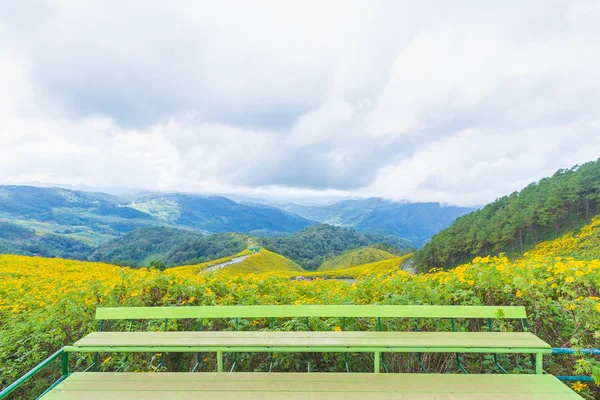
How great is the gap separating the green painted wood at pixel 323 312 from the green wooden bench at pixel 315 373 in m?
0.01

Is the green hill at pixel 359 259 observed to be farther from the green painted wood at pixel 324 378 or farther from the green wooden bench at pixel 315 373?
the green painted wood at pixel 324 378

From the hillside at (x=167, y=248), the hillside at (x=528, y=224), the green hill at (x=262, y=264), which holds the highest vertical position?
the hillside at (x=528, y=224)

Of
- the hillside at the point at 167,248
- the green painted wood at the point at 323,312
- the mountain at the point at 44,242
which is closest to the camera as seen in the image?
the green painted wood at the point at 323,312

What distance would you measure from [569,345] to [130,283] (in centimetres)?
661

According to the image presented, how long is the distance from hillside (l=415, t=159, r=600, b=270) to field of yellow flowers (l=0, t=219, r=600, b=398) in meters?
50.7

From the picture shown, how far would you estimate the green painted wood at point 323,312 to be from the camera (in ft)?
12.0

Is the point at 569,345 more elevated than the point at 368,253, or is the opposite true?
the point at 569,345

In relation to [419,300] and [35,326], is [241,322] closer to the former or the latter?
[419,300]

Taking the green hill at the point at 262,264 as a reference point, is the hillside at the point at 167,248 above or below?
below

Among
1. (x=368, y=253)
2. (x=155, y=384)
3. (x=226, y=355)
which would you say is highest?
(x=155, y=384)

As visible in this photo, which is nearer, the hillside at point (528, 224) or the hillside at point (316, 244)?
the hillside at point (528, 224)

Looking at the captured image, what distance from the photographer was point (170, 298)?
5027 millimetres

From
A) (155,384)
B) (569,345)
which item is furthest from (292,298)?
(569,345)

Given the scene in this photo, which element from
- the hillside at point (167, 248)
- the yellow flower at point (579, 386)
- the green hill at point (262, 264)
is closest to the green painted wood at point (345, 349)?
the yellow flower at point (579, 386)
